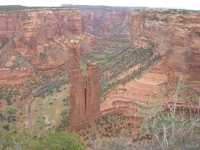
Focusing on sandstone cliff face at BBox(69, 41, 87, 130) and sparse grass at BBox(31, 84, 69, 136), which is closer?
sandstone cliff face at BBox(69, 41, 87, 130)

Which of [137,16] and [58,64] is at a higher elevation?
[137,16]

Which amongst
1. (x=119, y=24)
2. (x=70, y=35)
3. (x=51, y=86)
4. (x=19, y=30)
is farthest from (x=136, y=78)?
(x=119, y=24)

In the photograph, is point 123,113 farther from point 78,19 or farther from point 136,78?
point 78,19

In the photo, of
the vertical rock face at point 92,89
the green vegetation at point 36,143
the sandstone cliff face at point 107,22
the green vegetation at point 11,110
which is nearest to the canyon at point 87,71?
the vertical rock face at point 92,89

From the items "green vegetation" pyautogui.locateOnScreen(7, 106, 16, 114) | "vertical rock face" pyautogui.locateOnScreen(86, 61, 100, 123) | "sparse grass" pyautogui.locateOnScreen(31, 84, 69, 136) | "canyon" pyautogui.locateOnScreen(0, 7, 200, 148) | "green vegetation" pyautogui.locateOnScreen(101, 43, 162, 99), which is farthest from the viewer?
"green vegetation" pyautogui.locateOnScreen(7, 106, 16, 114)

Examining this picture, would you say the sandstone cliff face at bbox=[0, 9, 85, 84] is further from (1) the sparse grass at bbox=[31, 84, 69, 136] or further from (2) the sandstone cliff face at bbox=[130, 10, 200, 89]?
(2) the sandstone cliff face at bbox=[130, 10, 200, 89]

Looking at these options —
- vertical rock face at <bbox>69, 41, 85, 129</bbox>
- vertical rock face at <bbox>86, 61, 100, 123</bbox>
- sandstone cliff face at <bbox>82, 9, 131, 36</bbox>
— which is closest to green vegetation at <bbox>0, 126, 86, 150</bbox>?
vertical rock face at <bbox>69, 41, 85, 129</bbox>

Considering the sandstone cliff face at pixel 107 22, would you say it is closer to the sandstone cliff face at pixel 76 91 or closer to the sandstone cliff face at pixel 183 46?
the sandstone cliff face at pixel 183 46
